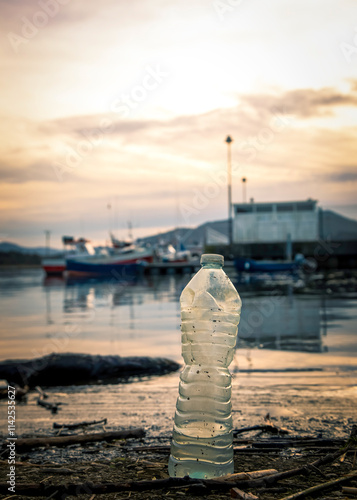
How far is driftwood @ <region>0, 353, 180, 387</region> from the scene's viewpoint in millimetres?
8305

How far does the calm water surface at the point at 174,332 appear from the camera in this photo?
32.0 ft

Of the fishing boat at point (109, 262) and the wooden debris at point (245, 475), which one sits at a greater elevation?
the wooden debris at point (245, 475)

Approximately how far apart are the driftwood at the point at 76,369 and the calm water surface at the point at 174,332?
3.88 ft

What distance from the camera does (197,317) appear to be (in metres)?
3.60

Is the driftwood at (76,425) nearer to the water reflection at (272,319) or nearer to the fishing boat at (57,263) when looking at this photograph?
the water reflection at (272,319)

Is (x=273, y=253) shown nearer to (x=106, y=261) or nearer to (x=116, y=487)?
(x=106, y=261)

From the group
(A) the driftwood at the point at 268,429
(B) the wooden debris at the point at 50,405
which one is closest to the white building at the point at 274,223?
(B) the wooden debris at the point at 50,405

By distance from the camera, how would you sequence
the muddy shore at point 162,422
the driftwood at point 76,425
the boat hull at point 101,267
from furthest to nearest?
the boat hull at point 101,267
the driftwood at point 76,425
the muddy shore at point 162,422

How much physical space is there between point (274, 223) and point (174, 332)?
65165mm

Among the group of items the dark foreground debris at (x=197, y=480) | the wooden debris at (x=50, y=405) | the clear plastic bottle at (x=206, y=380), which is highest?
the clear plastic bottle at (x=206, y=380)

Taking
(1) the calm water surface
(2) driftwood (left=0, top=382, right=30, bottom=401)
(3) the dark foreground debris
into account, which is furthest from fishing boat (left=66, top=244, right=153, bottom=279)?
(3) the dark foreground debris

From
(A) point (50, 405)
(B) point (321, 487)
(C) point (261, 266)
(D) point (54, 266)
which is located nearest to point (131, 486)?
(B) point (321, 487)

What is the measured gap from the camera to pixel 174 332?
1345 cm

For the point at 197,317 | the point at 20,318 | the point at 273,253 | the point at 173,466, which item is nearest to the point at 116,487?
the point at 173,466
